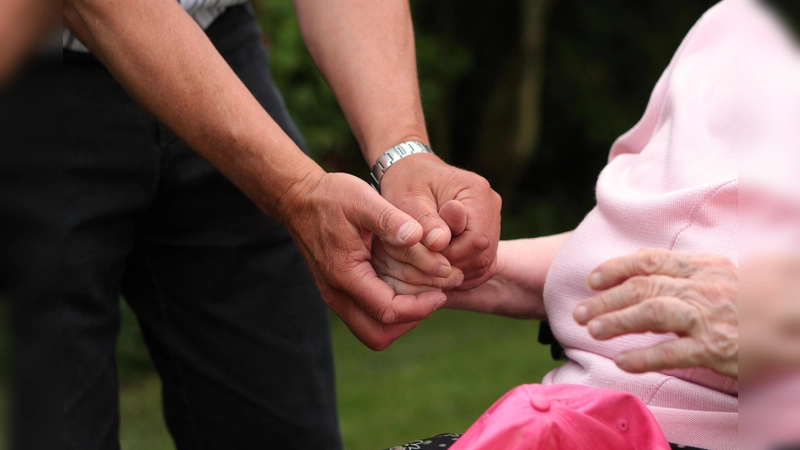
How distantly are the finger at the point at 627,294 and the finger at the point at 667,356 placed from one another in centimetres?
6

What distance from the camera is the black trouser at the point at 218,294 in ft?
5.18

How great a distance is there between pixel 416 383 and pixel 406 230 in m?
3.73

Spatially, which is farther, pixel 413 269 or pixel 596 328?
pixel 413 269

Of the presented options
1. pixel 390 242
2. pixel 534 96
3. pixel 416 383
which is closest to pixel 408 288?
pixel 390 242

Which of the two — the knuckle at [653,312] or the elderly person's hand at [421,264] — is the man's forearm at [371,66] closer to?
the elderly person's hand at [421,264]

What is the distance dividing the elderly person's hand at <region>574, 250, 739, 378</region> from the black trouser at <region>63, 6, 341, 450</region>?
96cm

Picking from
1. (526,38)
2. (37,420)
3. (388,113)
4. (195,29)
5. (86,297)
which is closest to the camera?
(37,420)

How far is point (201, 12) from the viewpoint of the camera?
5.42 ft

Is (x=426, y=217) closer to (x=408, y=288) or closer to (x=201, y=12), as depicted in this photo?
(x=408, y=288)

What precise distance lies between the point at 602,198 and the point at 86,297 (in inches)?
38.5

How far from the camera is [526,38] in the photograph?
8.74 meters

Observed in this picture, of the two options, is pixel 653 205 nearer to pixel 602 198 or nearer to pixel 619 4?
pixel 602 198

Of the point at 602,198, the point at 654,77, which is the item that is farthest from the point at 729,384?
the point at 654,77

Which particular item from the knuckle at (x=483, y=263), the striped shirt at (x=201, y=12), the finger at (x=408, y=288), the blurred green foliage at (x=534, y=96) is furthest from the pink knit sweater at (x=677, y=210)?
the blurred green foliage at (x=534, y=96)
